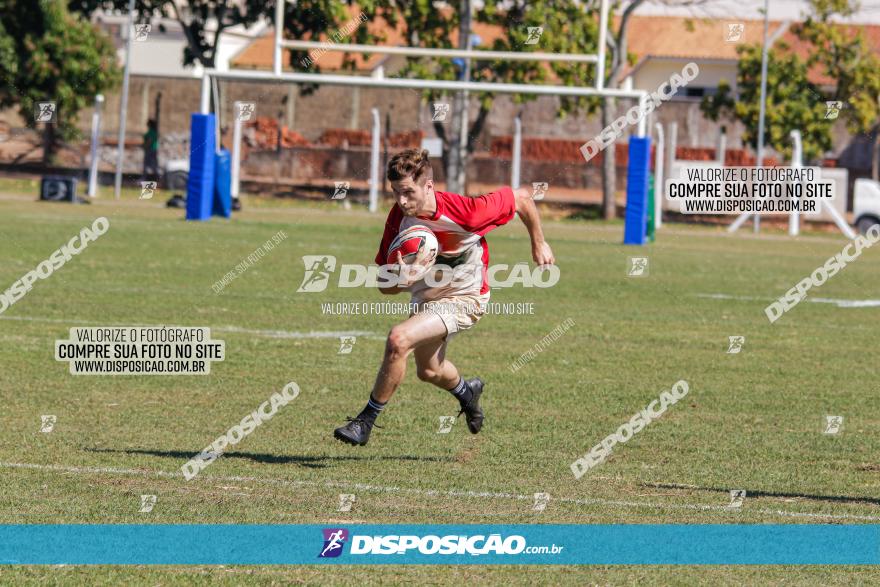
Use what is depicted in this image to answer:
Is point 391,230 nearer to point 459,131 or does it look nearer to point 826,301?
point 826,301

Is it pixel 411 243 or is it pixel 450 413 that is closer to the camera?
pixel 411 243

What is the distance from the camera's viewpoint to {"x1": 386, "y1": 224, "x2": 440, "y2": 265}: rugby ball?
354 inches

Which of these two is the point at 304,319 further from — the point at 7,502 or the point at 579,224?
the point at 579,224

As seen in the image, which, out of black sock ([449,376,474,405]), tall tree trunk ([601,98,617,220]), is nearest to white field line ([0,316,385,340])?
black sock ([449,376,474,405])

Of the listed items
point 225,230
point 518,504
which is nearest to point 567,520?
point 518,504

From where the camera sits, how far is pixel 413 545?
635 cm

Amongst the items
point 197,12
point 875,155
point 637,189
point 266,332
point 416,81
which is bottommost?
point 266,332

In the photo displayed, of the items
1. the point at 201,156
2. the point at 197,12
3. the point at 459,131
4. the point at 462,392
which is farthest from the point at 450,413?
the point at 197,12

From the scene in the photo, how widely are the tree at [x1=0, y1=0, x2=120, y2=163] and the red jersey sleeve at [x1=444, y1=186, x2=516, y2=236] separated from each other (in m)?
37.8

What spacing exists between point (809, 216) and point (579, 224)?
6.82 metres

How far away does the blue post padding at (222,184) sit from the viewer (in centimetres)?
3080

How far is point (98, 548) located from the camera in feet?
20.4

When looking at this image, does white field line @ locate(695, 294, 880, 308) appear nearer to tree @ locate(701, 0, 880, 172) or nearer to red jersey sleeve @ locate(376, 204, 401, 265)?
red jersey sleeve @ locate(376, 204, 401, 265)

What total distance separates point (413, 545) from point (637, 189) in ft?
75.9
